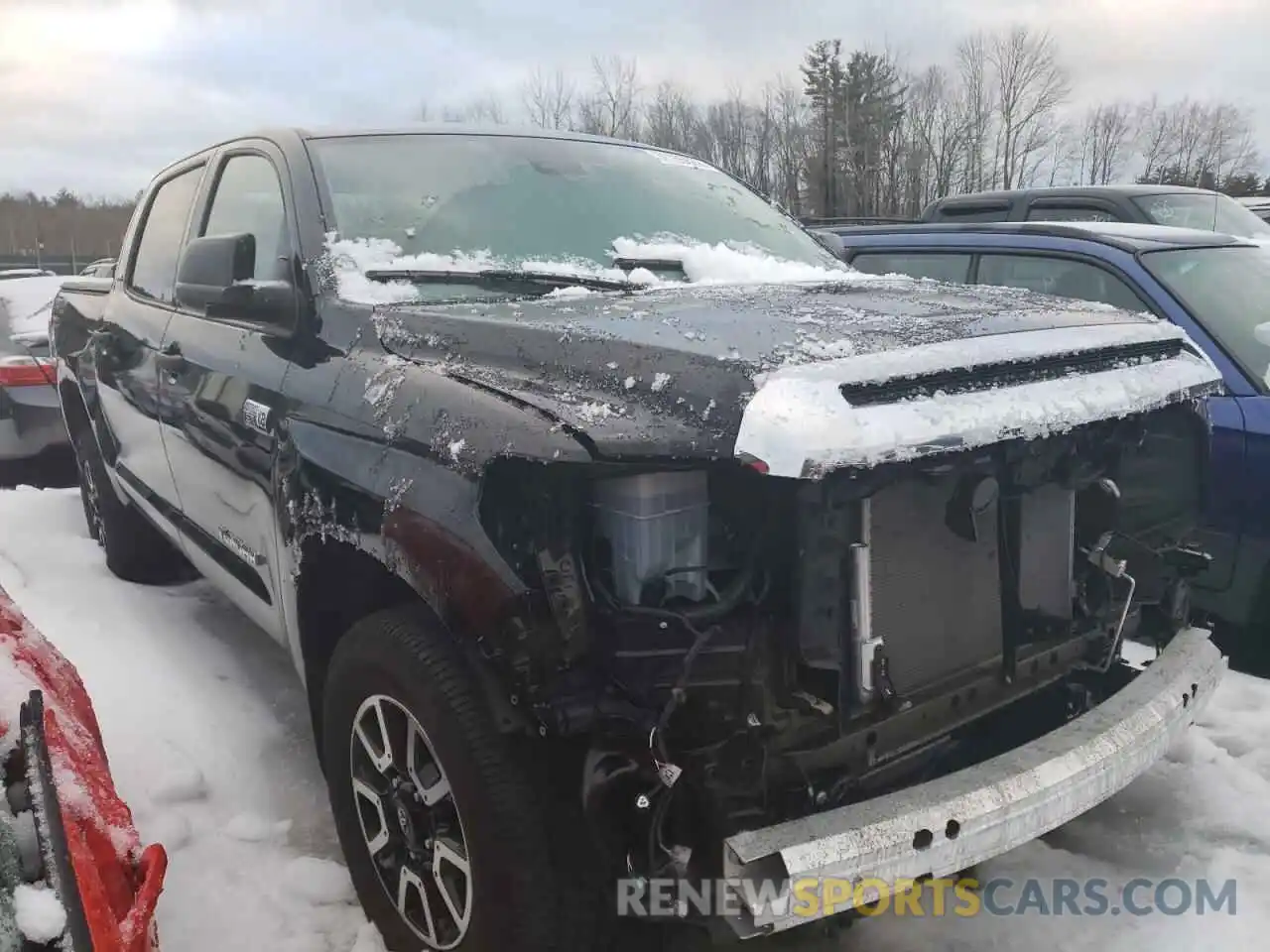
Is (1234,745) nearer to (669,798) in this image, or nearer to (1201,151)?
(669,798)

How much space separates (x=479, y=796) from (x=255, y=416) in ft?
4.29

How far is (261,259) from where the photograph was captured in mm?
2979

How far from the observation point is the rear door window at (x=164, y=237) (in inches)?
151

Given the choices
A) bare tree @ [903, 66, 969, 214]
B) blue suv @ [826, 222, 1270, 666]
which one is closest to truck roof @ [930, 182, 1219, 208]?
blue suv @ [826, 222, 1270, 666]

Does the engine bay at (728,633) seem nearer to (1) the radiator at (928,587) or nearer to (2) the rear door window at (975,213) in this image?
(1) the radiator at (928,587)

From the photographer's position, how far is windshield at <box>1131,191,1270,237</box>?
24.9 feet

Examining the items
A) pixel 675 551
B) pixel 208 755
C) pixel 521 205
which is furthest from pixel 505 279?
pixel 208 755

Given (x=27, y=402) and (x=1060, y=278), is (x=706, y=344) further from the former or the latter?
(x=27, y=402)

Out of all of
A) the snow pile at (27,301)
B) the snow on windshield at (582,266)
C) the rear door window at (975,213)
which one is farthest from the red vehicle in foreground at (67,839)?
the rear door window at (975,213)

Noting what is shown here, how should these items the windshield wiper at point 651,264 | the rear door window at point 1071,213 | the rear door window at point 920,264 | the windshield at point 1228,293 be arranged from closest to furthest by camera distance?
the windshield wiper at point 651,264, the windshield at point 1228,293, the rear door window at point 920,264, the rear door window at point 1071,213

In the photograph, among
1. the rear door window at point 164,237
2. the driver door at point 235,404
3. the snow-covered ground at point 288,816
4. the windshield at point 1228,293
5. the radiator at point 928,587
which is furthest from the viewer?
the windshield at point 1228,293

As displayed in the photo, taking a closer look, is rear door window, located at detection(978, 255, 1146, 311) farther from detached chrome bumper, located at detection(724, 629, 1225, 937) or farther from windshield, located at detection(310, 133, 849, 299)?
detached chrome bumper, located at detection(724, 629, 1225, 937)

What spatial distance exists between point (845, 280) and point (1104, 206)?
580 cm

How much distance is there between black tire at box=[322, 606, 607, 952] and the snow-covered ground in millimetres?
622
